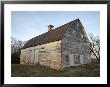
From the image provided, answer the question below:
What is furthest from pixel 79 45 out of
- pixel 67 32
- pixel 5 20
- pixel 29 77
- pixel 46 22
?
pixel 5 20

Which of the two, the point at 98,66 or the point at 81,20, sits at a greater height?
the point at 81,20

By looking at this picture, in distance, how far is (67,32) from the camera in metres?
1.84

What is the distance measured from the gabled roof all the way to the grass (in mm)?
132

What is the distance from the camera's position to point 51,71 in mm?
1828

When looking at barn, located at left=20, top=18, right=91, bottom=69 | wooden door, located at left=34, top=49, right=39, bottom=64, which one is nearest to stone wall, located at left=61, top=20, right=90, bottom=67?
barn, located at left=20, top=18, right=91, bottom=69

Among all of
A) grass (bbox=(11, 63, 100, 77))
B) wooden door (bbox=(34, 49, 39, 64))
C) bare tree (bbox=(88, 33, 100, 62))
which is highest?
bare tree (bbox=(88, 33, 100, 62))

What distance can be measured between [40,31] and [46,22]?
6 centimetres

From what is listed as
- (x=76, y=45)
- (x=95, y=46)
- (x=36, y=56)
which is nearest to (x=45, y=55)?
(x=36, y=56)

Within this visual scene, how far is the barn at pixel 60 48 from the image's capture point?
6.00 feet

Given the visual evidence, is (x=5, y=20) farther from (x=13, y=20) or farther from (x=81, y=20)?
(x=81, y=20)

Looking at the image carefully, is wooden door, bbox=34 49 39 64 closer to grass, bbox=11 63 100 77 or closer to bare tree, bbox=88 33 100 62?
grass, bbox=11 63 100 77

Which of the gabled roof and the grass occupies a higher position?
the gabled roof

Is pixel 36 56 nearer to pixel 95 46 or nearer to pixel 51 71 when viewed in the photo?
pixel 51 71

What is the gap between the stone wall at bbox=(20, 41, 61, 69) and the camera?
1.83m
